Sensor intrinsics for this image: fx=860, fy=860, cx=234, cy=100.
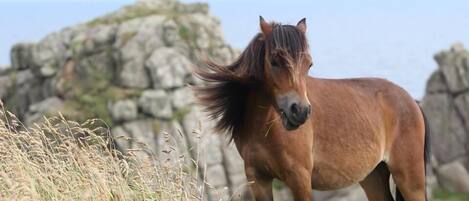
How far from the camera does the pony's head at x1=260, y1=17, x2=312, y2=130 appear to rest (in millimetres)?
5871

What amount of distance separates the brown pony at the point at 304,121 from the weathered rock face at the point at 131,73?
99.1ft

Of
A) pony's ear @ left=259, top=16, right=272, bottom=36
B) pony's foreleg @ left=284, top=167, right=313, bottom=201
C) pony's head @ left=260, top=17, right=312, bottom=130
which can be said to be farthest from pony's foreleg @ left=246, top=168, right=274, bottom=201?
pony's ear @ left=259, top=16, right=272, bottom=36

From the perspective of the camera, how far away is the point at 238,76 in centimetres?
646

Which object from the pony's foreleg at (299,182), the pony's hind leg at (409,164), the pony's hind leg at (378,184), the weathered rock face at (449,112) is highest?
the pony's foreleg at (299,182)

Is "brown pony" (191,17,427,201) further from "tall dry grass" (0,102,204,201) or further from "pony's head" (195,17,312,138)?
"tall dry grass" (0,102,204,201)

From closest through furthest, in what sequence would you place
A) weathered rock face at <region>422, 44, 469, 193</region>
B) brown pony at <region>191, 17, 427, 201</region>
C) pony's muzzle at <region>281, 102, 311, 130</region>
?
pony's muzzle at <region>281, 102, 311, 130</region>
brown pony at <region>191, 17, 427, 201</region>
weathered rock face at <region>422, 44, 469, 193</region>

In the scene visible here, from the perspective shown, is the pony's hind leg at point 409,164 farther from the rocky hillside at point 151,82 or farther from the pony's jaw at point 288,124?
the rocky hillside at point 151,82

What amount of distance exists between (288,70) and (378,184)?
7.91 ft

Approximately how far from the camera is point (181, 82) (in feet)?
136

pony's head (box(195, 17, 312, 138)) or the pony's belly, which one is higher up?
pony's head (box(195, 17, 312, 138))

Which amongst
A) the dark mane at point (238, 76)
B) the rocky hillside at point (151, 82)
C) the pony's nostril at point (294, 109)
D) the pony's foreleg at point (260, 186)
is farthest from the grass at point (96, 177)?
the rocky hillside at point (151, 82)

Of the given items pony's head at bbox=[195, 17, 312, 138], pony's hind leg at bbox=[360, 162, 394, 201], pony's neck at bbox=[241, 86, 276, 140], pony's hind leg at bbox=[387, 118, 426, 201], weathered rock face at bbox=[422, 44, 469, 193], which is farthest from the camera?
weathered rock face at bbox=[422, 44, 469, 193]

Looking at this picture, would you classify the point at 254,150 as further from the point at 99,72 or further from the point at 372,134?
the point at 99,72

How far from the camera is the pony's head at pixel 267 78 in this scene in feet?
19.4
